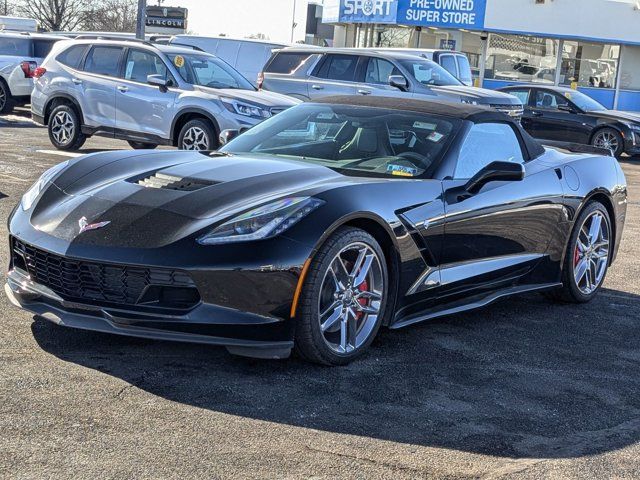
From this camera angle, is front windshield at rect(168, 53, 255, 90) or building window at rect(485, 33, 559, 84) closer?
front windshield at rect(168, 53, 255, 90)

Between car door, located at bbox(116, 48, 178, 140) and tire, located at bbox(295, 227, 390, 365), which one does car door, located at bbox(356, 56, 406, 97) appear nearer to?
car door, located at bbox(116, 48, 178, 140)

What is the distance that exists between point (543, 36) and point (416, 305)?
33.0m

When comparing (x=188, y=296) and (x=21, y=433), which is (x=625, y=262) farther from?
(x=21, y=433)

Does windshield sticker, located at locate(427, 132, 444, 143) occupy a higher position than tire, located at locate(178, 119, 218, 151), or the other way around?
windshield sticker, located at locate(427, 132, 444, 143)

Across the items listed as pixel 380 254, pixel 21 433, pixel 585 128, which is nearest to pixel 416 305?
pixel 380 254

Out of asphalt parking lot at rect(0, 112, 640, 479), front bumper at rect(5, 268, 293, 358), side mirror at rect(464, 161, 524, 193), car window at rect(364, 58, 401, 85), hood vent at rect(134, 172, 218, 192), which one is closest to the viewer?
asphalt parking lot at rect(0, 112, 640, 479)

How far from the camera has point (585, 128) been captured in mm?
19828

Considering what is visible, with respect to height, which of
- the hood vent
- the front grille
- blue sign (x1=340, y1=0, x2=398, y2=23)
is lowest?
the front grille

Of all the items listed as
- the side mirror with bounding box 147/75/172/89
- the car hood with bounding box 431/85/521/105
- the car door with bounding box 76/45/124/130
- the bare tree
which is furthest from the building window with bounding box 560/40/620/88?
the bare tree

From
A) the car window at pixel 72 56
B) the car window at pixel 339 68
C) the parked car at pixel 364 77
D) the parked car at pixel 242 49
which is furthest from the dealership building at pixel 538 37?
the car window at pixel 72 56

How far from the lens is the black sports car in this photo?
441cm

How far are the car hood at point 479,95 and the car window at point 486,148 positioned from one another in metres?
10.7

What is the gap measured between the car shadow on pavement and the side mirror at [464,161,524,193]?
86 centimetres

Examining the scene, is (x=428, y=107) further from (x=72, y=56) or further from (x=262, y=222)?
(x=72, y=56)
